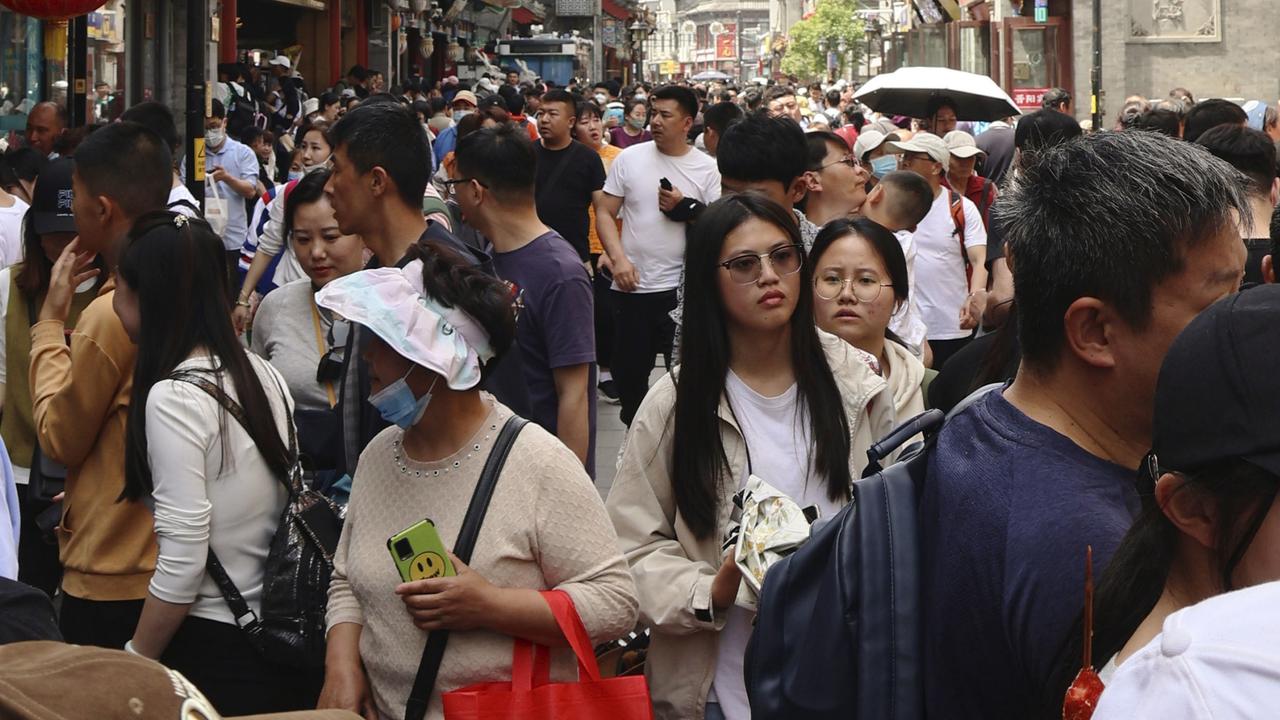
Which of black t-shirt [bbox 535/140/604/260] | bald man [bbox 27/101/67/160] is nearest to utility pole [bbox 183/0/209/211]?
black t-shirt [bbox 535/140/604/260]

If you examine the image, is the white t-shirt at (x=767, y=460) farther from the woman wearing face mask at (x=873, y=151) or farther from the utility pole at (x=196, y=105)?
the utility pole at (x=196, y=105)

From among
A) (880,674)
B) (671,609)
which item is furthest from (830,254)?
(880,674)

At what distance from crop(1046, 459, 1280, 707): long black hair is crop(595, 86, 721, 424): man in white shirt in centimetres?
635

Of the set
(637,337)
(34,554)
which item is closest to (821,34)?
(637,337)

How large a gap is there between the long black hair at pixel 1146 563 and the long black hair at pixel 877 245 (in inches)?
117

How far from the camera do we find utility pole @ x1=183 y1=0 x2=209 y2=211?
9094 mm

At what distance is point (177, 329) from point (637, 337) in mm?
4999

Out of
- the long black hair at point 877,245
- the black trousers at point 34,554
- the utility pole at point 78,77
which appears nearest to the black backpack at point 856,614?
the long black hair at point 877,245

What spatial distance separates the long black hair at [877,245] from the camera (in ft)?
16.0

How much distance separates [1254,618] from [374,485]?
7.95 ft

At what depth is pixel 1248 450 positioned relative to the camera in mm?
1638

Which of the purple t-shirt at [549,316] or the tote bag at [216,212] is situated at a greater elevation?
the tote bag at [216,212]

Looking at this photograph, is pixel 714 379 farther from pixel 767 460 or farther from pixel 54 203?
pixel 54 203

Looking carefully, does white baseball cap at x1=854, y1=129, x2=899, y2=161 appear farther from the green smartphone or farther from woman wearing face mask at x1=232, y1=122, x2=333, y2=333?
the green smartphone
